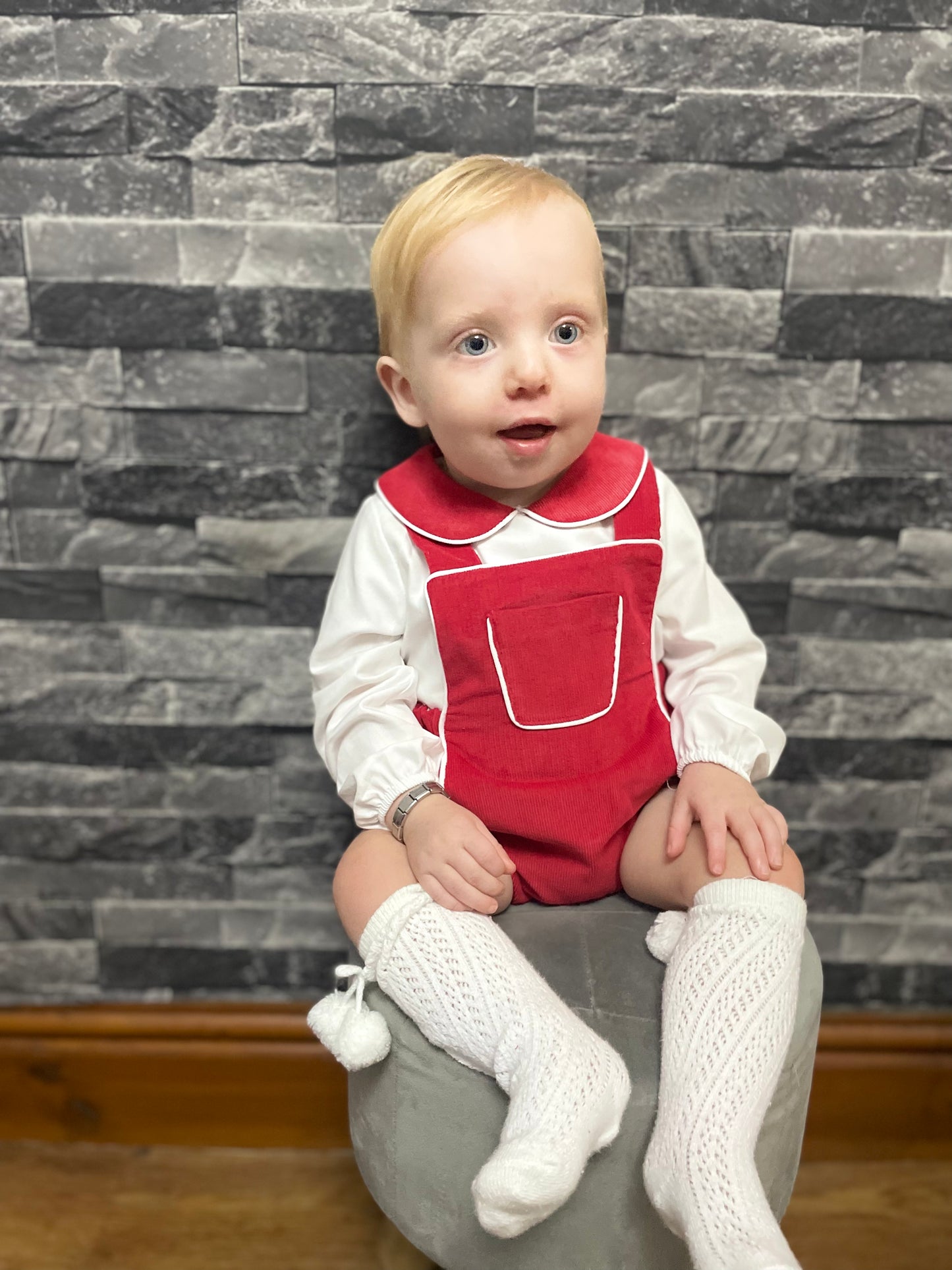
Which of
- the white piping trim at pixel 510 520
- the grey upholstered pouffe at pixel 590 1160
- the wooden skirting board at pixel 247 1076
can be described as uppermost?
the white piping trim at pixel 510 520

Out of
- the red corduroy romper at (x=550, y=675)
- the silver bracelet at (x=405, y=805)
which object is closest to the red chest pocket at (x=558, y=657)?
the red corduroy romper at (x=550, y=675)

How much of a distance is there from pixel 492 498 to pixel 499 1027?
1.58 ft

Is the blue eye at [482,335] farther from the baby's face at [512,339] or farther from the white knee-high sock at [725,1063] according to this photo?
→ the white knee-high sock at [725,1063]

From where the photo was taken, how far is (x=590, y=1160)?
34.5 inches

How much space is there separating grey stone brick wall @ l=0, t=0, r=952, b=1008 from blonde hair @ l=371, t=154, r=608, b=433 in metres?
0.16

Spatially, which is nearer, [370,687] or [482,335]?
[482,335]

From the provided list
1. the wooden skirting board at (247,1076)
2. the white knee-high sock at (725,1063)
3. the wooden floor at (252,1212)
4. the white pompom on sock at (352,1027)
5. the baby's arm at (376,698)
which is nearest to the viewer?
the white knee-high sock at (725,1063)

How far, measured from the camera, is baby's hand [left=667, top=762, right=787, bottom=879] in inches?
38.4

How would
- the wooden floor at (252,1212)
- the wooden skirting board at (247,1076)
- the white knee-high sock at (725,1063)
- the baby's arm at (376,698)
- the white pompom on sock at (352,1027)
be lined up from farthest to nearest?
the wooden skirting board at (247,1076) → the wooden floor at (252,1212) → the baby's arm at (376,698) → the white pompom on sock at (352,1027) → the white knee-high sock at (725,1063)

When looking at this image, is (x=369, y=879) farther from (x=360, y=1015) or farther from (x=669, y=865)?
(x=669, y=865)

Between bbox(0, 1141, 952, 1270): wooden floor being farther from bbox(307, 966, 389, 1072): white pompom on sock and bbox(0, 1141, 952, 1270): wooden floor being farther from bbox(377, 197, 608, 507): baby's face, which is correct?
bbox(377, 197, 608, 507): baby's face

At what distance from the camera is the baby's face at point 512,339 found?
3.10 ft

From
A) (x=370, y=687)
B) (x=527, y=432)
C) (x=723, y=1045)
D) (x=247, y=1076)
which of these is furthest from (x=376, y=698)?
(x=247, y=1076)

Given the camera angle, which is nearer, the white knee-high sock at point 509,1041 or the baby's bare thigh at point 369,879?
the white knee-high sock at point 509,1041
